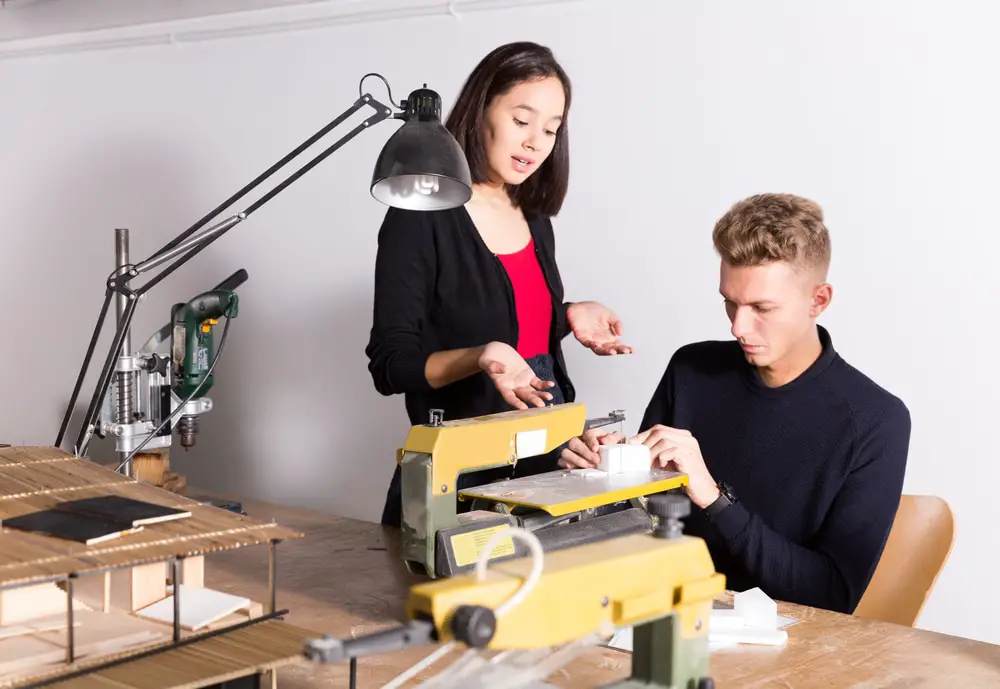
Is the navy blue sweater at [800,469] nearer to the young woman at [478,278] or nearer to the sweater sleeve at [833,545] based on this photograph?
the sweater sleeve at [833,545]

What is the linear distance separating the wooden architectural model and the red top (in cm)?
103

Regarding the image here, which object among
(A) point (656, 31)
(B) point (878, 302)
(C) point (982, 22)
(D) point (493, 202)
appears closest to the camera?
(D) point (493, 202)

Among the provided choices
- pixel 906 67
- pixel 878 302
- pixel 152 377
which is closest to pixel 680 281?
pixel 878 302

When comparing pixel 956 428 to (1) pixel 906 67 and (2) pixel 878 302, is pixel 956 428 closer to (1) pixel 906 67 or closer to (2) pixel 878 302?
(2) pixel 878 302

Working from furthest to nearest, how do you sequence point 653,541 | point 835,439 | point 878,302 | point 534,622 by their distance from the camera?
point 878,302 → point 835,439 → point 653,541 → point 534,622

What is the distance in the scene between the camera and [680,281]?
3064 millimetres

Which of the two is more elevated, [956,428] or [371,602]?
[956,428]

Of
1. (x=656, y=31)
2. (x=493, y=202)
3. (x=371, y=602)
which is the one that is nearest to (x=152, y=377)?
(x=493, y=202)

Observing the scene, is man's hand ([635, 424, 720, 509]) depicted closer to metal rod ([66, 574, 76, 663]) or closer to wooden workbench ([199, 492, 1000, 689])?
wooden workbench ([199, 492, 1000, 689])

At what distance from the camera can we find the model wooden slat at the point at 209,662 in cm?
110

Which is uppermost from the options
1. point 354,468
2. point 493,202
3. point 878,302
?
point 493,202

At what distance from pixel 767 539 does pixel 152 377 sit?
5.17 ft

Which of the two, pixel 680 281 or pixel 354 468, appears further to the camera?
pixel 354 468

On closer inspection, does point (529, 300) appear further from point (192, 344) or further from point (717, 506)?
point (192, 344)
